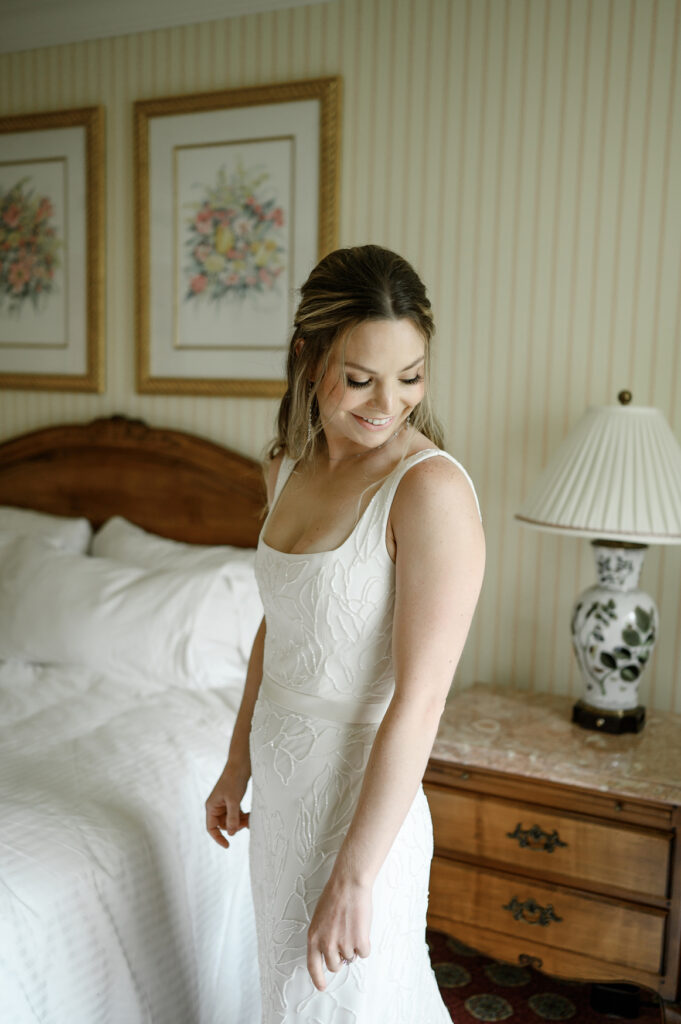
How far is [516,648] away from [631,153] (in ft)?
4.26

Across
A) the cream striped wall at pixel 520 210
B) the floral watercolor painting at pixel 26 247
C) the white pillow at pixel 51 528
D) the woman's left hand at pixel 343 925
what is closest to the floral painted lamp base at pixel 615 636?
the cream striped wall at pixel 520 210

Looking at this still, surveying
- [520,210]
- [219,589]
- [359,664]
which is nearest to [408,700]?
[359,664]

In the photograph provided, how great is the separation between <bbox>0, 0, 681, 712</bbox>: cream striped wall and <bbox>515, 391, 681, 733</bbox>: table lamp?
9.6 inches

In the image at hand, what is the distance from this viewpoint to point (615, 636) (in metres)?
2.03

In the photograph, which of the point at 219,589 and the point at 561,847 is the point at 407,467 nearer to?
the point at 561,847

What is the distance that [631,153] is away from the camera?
7.22 feet

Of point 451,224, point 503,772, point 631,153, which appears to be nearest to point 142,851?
point 503,772

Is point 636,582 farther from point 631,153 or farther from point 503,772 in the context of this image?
point 631,153

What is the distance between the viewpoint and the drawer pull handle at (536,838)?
1901 millimetres

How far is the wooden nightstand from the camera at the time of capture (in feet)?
5.94

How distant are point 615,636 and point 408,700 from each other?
1098 millimetres

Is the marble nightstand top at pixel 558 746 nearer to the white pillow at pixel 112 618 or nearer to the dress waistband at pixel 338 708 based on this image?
the white pillow at pixel 112 618

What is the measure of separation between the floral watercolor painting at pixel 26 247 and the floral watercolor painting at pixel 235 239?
0.56m

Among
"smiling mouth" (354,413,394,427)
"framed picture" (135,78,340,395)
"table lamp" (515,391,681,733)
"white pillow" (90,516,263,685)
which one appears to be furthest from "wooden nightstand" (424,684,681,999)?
"framed picture" (135,78,340,395)
